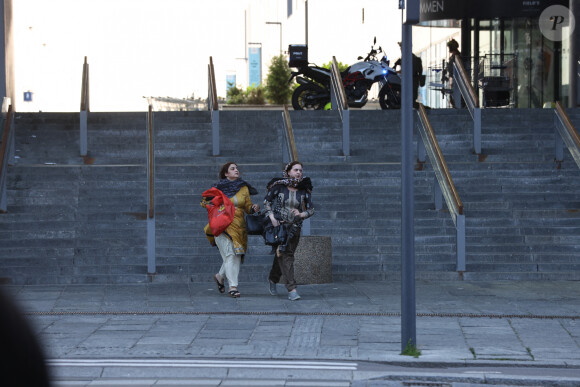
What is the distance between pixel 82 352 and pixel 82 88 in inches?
416

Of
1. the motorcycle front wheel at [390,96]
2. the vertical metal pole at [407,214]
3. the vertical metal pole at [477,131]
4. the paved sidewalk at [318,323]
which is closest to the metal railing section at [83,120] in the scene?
the paved sidewalk at [318,323]

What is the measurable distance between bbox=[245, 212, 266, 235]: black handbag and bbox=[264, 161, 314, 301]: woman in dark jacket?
10cm

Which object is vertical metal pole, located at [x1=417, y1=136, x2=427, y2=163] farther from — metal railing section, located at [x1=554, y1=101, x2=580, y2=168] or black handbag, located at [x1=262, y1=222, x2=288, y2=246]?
black handbag, located at [x1=262, y1=222, x2=288, y2=246]

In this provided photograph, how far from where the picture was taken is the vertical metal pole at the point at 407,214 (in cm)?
669

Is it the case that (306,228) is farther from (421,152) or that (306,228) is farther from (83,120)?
(83,120)

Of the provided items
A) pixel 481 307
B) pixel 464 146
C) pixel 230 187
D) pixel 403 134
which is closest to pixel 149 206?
pixel 230 187

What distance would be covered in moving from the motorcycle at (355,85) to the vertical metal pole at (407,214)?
12.7 meters

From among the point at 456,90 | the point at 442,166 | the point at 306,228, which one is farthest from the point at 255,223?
the point at 456,90

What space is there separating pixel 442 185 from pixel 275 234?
3883 millimetres

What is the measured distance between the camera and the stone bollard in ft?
34.7

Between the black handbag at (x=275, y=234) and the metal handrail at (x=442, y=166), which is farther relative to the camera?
the metal handrail at (x=442, y=166)

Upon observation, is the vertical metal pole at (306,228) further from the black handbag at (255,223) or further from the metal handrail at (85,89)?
the metal handrail at (85,89)

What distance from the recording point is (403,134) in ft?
22.2

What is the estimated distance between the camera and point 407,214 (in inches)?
266
